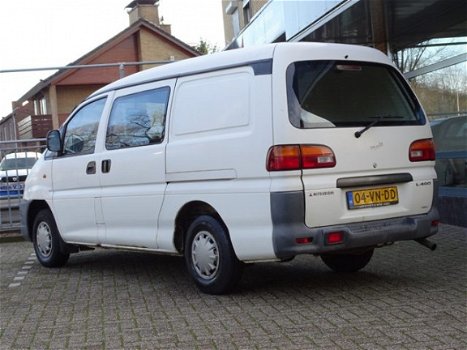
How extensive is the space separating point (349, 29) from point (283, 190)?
21.4ft

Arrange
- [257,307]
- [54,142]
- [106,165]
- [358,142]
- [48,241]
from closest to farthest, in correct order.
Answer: [257,307] < [358,142] < [106,165] < [54,142] < [48,241]

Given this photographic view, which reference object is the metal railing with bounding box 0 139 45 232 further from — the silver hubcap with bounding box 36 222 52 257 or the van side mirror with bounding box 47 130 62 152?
the van side mirror with bounding box 47 130 62 152

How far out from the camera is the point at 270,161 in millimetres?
5035

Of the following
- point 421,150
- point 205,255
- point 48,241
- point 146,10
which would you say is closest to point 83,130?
point 48,241

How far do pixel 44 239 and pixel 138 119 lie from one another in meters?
2.37

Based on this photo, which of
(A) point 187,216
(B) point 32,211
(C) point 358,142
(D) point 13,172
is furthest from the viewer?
(D) point 13,172

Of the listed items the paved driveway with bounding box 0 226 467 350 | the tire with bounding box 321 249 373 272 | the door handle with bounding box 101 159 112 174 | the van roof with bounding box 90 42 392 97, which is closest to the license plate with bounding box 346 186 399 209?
the paved driveway with bounding box 0 226 467 350

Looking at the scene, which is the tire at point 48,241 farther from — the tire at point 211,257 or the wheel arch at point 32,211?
the tire at point 211,257

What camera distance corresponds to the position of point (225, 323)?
189 inches

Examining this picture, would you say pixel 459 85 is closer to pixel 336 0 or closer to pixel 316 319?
pixel 336 0

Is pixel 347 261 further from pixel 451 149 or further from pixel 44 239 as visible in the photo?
pixel 451 149

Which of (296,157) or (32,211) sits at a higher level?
(296,157)

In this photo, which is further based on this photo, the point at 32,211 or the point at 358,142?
the point at 32,211

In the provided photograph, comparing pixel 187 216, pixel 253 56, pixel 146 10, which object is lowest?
pixel 187 216
